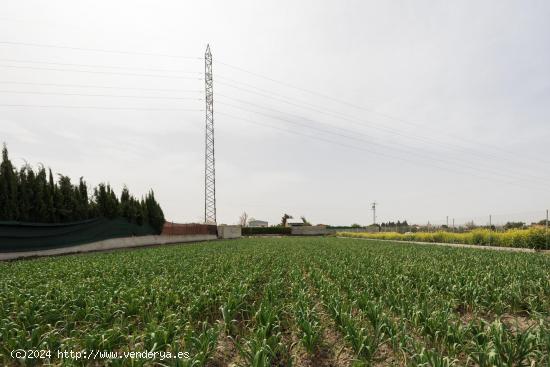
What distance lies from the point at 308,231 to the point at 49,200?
197 ft

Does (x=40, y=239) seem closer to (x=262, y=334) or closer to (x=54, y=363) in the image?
(x=54, y=363)

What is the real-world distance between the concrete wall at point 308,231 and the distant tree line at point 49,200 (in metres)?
47.8

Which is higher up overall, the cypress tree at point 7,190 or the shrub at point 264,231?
the cypress tree at point 7,190

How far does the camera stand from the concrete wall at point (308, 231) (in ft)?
249

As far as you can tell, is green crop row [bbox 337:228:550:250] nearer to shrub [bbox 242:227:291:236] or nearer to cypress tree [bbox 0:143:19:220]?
cypress tree [bbox 0:143:19:220]

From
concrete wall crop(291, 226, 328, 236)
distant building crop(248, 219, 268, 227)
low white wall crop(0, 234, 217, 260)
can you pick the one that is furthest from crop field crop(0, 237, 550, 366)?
distant building crop(248, 219, 268, 227)

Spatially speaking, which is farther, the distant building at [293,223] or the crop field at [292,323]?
the distant building at [293,223]

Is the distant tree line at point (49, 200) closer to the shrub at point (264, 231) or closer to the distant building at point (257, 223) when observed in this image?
the shrub at point (264, 231)

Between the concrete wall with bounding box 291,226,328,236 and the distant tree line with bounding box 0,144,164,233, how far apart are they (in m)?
47.8

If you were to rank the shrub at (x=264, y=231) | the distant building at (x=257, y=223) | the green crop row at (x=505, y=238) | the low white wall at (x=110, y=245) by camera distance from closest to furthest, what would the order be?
the low white wall at (x=110, y=245)
the green crop row at (x=505, y=238)
the shrub at (x=264, y=231)
the distant building at (x=257, y=223)

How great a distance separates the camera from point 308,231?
7706cm

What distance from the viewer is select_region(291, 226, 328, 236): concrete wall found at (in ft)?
249

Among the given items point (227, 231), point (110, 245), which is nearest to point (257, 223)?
point (227, 231)

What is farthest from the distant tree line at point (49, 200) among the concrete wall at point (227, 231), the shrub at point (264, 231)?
the shrub at point (264, 231)
